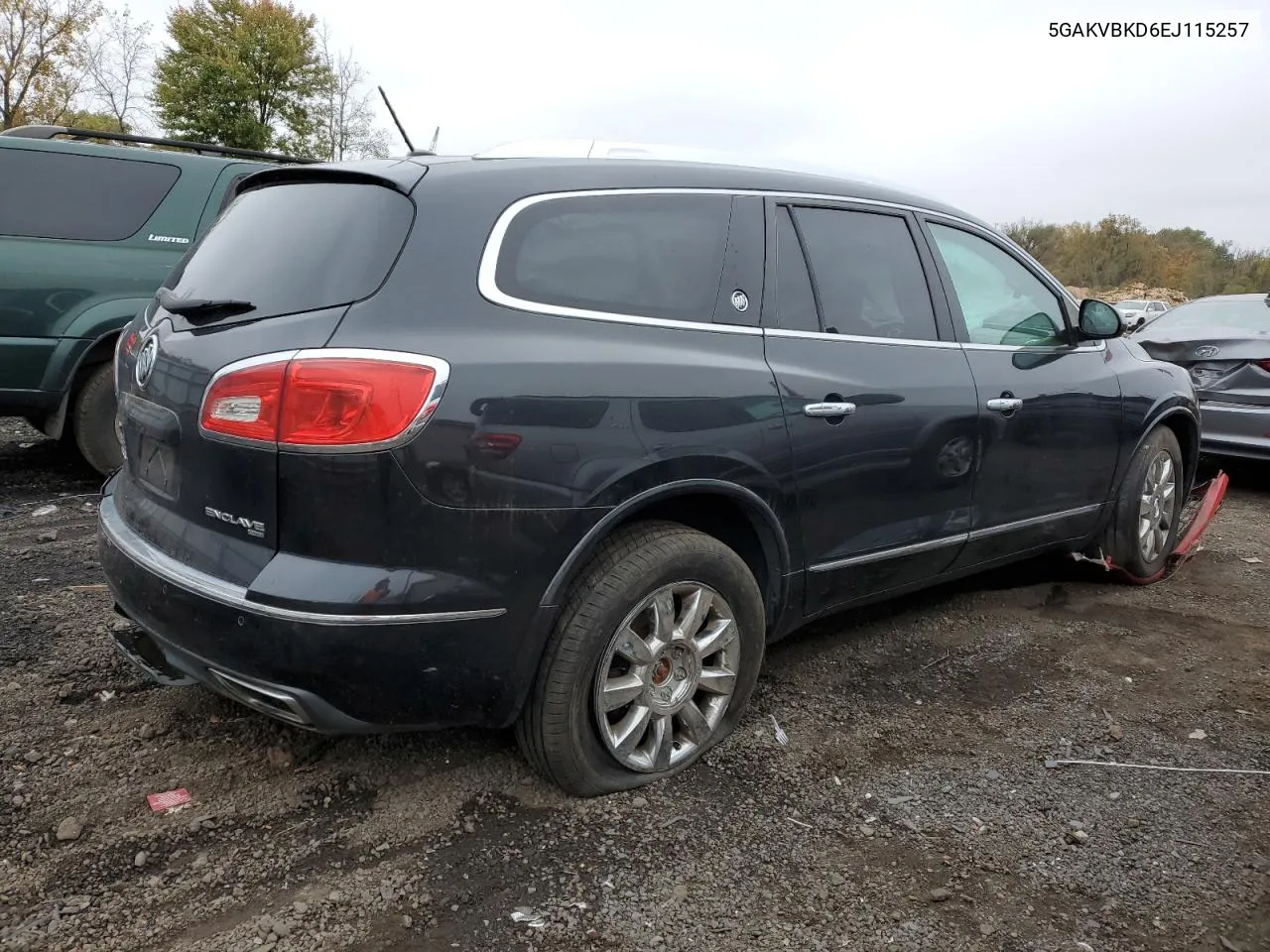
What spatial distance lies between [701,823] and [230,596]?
51.4 inches

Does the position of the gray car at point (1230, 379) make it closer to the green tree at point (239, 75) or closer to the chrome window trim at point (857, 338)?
the chrome window trim at point (857, 338)

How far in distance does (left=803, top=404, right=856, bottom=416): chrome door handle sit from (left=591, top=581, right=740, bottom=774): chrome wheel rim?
24.2 inches

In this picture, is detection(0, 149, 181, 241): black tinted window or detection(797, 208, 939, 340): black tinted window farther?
detection(0, 149, 181, 241): black tinted window

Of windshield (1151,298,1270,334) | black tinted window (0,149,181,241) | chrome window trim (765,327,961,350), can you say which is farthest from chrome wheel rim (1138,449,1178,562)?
black tinted window (0,149,181,241)

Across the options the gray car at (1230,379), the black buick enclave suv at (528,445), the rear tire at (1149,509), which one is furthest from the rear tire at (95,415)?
the gray car at (1230,379)

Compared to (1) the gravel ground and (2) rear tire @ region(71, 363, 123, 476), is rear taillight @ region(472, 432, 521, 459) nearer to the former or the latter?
(1) the gravel ground

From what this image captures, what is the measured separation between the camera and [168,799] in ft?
8.33

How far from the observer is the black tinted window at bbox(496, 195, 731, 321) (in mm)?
2408

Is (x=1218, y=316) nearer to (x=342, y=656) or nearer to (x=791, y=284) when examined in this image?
(x=791, y=284)

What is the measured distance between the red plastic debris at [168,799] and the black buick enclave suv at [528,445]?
12.2 inches

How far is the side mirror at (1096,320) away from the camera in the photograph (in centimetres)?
409

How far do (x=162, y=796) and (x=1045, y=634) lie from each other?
3.25m

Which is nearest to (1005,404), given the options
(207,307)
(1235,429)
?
(207,307)

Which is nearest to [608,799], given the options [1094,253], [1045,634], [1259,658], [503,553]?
[503,553]
